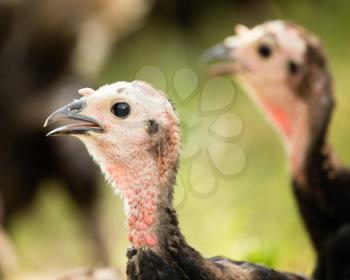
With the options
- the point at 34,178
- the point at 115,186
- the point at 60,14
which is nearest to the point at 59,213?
the point at 34,178

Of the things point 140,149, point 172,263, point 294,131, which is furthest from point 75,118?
point 294,131

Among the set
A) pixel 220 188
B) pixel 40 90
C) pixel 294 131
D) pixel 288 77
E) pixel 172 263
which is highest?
pixel 40 90

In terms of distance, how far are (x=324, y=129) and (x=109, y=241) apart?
2.59m

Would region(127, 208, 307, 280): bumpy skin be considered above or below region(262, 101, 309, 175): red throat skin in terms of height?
below

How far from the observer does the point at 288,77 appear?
3988mm

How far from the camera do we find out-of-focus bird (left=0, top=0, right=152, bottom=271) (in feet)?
20.3

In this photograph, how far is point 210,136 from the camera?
4.95 meters

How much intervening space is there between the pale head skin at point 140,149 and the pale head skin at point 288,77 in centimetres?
148

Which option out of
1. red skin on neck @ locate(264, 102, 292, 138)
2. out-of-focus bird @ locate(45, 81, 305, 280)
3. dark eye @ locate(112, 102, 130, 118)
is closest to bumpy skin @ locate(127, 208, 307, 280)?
out-of-focus bird @ locate(45, 81, 305, 280)

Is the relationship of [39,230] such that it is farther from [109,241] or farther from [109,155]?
[109,155]

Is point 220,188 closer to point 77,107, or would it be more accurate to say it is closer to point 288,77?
point 288,77

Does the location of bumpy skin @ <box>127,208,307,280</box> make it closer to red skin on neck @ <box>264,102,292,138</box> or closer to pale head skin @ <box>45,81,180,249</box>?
pale head skin @ <box>45,81,180,249</box>

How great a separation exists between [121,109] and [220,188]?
4.23m

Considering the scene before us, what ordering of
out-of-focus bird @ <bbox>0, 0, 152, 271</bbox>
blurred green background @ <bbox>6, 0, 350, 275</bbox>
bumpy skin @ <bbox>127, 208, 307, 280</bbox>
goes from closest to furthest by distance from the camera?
bumpy skin @ <bbox>127, 208, 307, 280</bbox> < blurred green background @ <bbox>6, 0, 350, 275</bbox> < out-of-focus bird @ <bbox>0, 0, 152, 271</bbox>
